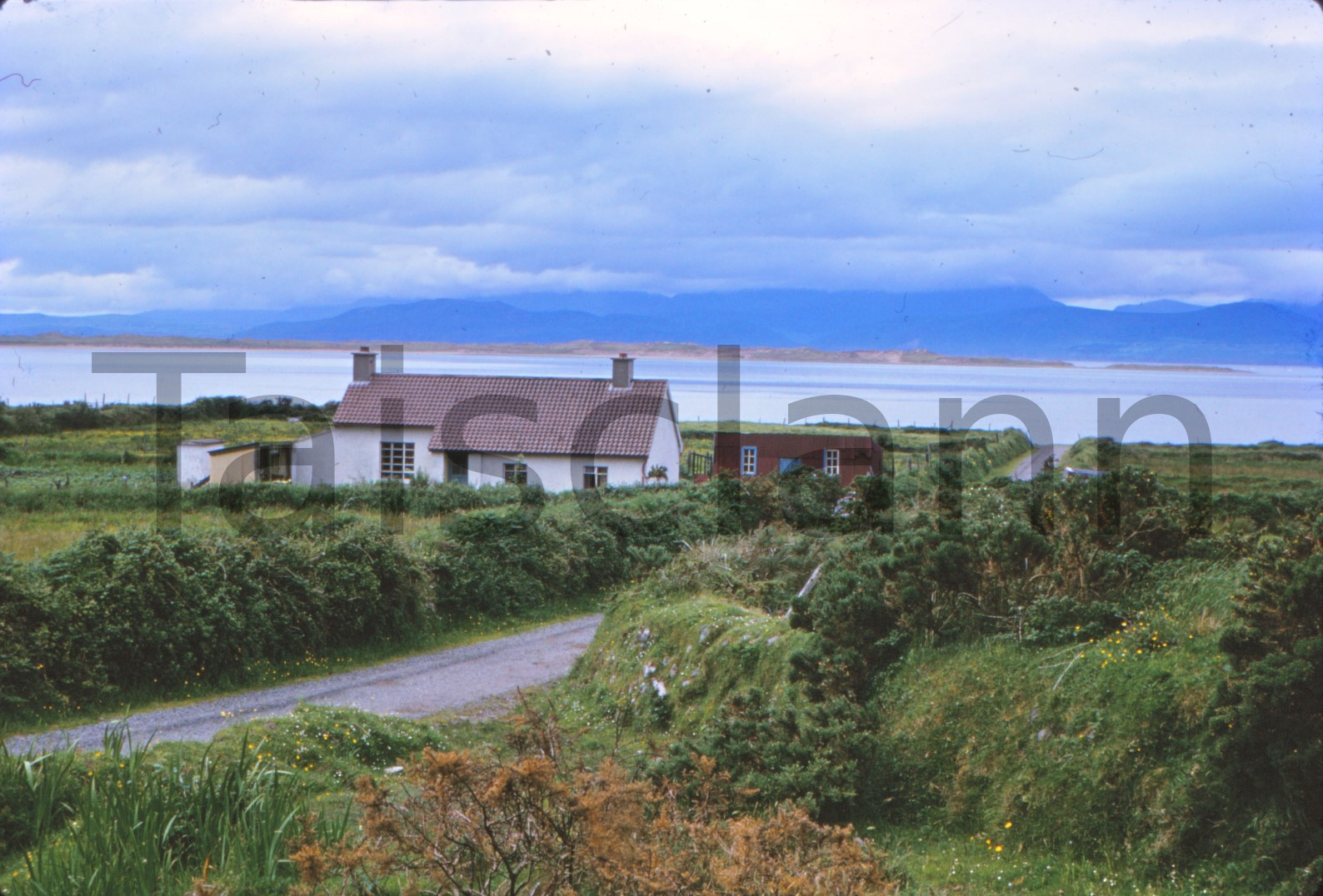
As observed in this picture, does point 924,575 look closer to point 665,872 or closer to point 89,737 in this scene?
point 665,872

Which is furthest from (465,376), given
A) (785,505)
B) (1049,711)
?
(1049,711)

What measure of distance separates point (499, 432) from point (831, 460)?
11.6 metres

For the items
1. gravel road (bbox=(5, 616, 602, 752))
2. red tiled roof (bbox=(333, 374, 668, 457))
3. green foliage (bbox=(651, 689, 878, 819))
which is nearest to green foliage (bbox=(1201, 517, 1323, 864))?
green foliage (bbox=(651, 689, 878, 819))

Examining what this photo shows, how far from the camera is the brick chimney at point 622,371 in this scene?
115 feet

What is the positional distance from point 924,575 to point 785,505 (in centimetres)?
1339

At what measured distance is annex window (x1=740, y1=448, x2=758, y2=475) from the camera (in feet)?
113

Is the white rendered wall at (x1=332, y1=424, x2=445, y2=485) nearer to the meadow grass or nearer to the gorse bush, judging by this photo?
the meadow grass

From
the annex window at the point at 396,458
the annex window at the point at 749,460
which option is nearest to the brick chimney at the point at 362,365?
the annex window at the point at 396,458

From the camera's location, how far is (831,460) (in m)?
33.2

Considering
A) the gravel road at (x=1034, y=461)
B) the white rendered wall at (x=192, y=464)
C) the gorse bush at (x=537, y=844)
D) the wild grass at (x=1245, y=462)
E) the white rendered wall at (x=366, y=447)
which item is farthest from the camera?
the white rendered wall at (x=366, y=447)

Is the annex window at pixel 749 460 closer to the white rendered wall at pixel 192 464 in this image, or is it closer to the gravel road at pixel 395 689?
the gravel road at pixel 395 689

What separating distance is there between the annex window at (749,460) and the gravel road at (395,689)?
16.8 metres

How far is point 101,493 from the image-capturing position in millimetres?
28453

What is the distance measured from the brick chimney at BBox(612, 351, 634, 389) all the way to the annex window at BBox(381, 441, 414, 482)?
7742 mm
